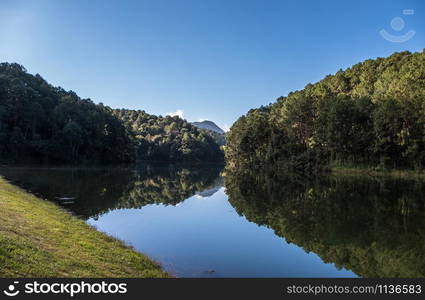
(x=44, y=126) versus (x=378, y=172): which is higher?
(x=44, y=126)

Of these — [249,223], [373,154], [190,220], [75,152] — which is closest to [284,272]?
[249,223]

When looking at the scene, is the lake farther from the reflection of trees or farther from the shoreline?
the shoreline

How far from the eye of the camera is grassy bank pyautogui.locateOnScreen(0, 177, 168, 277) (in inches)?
413

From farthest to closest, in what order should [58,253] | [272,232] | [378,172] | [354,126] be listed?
[354,126], [378,172], [272,232], [58,253]

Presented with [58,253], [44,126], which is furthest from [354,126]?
[44,126]

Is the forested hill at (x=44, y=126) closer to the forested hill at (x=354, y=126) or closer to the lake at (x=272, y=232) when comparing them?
the forested hill at (x=354, y=126)

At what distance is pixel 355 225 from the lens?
933 inches

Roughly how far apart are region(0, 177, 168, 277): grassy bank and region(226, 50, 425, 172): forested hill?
6391 centimetres

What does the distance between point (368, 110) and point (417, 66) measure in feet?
62.8

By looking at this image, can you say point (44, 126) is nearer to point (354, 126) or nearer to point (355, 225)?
point (354, 126)

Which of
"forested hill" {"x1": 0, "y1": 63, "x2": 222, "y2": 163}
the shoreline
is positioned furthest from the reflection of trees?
"forested hill" {"x1": 0, "y1": 63, "x2": 222, "y2": 163}

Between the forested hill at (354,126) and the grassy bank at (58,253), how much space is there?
210 ft

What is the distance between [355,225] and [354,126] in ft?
196

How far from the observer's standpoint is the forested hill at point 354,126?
67.6 m
